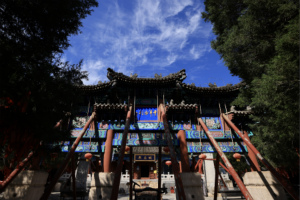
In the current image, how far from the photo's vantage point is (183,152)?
8.39 m

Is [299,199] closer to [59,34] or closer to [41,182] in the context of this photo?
[41,182]

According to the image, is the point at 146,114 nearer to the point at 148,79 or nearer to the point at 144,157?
the point at 148,79

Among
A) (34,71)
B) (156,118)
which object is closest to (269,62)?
(156,118)

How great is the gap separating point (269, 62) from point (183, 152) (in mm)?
5631

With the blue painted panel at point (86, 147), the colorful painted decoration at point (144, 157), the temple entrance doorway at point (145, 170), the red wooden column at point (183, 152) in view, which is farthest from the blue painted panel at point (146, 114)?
the temple entrance doorway at point (145, 170)

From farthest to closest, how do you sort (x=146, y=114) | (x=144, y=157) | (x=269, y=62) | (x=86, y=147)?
(x=144, y=157)
(x=146, y=114)
(x=86, y=147)
(x=269, y=62)

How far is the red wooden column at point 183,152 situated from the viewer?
7.91 metres

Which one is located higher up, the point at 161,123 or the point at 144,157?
the point at 161,123

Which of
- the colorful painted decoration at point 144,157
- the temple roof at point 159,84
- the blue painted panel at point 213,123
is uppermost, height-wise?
the temple roof at point 159,84

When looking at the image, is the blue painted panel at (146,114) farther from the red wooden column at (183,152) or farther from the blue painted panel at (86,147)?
the blue painted panel at (86,147)

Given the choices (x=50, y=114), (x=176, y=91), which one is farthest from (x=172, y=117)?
(x=50, y=114)

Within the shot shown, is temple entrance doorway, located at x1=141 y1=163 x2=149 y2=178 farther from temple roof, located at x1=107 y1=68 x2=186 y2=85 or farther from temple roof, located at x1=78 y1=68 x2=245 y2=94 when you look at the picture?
temple roof, located at x1=107 y1=68 x2=186 y2=85

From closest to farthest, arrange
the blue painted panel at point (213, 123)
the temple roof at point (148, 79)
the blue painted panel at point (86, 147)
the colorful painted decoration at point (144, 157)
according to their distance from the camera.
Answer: the blue painted panel at point (86, 147)
the blue painted panel at point (213, 123)
the temple roof at point (148, 79)
the colorful painted decoration at point (144, 157)

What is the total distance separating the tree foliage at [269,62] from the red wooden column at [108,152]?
7045 millimetres
